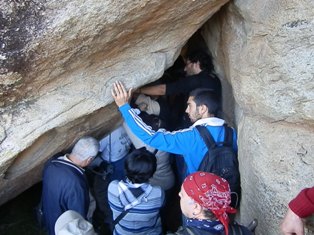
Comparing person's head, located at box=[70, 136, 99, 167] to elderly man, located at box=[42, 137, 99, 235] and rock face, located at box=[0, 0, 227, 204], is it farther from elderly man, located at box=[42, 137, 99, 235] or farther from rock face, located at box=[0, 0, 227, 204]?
rock face, located at box=[0, 0, 227, 204]

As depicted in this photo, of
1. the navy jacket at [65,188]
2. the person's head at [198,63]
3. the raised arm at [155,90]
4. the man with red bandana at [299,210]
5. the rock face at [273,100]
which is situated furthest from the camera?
the person's head at [198,63]

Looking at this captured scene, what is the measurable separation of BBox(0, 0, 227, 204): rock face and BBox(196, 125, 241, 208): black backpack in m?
0.68

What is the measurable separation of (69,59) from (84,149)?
926 mm

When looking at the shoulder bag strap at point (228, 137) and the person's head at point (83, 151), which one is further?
the person's head at point (83, 151)

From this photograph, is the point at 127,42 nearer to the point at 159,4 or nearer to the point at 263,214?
the point at 159,4

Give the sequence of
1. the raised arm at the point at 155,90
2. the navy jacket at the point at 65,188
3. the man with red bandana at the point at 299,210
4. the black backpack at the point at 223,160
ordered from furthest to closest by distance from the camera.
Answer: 1. the raised arm at the point at 155,90
2. the navy jacket at the point at 65,188
3. the black backpack at the point at 223,160
4. the man with red bandana at the point at 299,210

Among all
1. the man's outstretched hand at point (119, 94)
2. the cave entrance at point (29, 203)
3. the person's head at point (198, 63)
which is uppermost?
the man's outstretched hand at point (119, 94)

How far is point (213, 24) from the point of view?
4.26 m

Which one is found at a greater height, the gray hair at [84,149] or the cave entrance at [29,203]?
the gray hair at [84,149]

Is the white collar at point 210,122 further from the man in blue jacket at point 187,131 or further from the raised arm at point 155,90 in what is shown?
the raised arm at point 155,90

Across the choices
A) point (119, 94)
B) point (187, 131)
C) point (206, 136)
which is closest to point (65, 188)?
point (119, 94)

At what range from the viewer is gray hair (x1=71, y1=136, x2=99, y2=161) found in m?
4.02

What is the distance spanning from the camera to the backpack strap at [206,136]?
360 cm

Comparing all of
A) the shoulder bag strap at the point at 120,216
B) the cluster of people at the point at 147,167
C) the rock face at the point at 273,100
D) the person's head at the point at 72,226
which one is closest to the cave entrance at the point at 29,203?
the cluster of people at the point at 147,167
